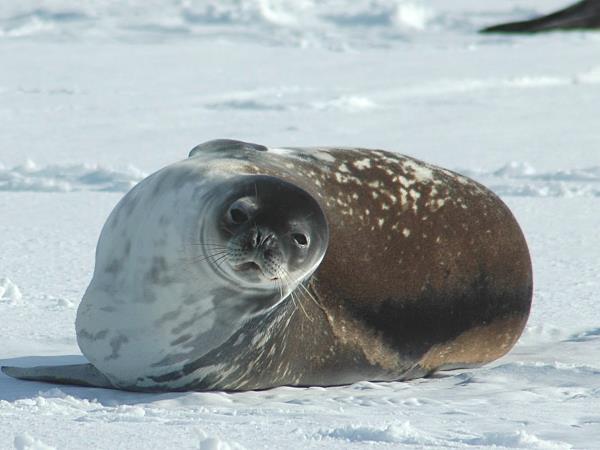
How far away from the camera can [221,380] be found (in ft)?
11.0

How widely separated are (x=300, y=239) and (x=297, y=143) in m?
5.29

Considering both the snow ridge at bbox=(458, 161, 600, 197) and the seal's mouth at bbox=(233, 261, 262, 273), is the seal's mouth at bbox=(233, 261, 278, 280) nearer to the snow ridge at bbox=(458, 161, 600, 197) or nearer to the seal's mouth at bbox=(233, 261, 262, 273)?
the seal's mouth at bbox=(233, 261, 262, 273)

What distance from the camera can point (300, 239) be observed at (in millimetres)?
3074

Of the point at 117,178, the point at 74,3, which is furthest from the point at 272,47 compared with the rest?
the point at 117,178

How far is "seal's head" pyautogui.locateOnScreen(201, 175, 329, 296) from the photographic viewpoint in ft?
9.80

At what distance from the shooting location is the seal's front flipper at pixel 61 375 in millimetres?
3305

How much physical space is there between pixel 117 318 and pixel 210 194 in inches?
16.1

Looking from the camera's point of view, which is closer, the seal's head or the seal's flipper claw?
the seal's head

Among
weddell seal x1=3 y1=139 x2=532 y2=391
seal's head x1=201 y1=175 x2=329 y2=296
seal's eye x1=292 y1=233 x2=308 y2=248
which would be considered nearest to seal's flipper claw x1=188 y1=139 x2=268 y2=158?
weddell seal x1=3 y1=139 x2=532 y2=391

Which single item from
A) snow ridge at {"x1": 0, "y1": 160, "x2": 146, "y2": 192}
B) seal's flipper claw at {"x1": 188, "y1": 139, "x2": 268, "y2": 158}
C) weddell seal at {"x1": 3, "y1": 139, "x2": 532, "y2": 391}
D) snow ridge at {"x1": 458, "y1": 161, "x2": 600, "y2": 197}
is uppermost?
seal's flipper claw at {"x1": 188, "y1": 139, "x2": 268, "y2": 158}

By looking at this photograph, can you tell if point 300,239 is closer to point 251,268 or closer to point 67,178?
point 251,268

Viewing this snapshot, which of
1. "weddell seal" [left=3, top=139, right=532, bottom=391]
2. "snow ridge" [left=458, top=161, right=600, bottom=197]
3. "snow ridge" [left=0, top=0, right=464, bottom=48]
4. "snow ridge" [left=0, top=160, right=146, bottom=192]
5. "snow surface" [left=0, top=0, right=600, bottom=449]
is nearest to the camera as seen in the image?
"snow surface" [left=0, top=0, right=600, bottom=449]

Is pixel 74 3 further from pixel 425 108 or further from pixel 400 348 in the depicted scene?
pixel 400 348

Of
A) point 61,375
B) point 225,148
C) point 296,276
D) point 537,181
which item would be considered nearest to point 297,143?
point 537,181
